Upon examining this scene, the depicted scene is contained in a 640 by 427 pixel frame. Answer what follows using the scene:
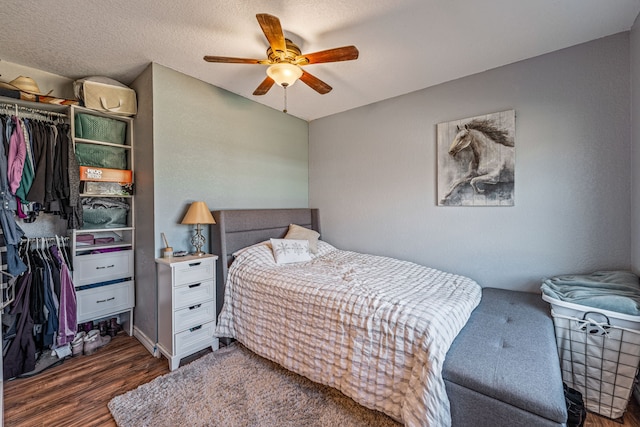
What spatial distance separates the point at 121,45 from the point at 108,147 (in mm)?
939

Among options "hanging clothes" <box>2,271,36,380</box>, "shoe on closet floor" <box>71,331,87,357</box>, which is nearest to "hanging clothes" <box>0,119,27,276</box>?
"hanging clothes" <box>2,271,36,380</box>

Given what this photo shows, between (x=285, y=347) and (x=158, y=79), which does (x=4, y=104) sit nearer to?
(x=158, y=79)

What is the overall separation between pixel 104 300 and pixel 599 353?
3862mm

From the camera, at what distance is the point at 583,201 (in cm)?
207

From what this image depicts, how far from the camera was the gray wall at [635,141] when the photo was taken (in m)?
1.81

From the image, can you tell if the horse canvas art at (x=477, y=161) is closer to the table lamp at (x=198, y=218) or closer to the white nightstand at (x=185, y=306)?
the table lamp at (x=198, y=218)

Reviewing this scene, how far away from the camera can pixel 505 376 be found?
1.22 m

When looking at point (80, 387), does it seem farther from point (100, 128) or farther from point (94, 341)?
point (100, 128)

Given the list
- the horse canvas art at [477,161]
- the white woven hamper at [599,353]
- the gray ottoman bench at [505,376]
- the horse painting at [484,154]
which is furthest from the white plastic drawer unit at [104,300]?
the white woven hamper at [599,353]

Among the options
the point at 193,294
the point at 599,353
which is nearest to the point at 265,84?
the point at 193,294

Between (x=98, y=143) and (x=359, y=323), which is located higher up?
(x=98, y=143)

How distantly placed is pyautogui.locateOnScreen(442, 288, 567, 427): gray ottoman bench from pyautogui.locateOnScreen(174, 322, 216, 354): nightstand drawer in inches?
77.0

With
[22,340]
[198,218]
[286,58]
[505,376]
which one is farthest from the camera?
[198,218]

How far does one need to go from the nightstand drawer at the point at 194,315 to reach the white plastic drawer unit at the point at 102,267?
880 millimetres
